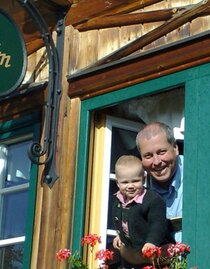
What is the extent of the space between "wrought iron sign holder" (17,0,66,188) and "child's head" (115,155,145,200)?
87 cm

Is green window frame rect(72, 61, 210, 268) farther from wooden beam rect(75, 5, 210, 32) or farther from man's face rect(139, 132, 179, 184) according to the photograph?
wooden beam rect(75, 5, 210, 32)

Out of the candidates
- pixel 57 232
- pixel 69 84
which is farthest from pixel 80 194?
pixel 69 84

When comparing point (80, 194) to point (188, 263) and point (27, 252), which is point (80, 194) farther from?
point (188, 263)

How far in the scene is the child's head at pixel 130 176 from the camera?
723 centimetres

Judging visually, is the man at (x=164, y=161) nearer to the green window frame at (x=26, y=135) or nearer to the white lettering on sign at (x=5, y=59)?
the green window frame at (x=26, y=135)

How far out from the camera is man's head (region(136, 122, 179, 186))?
735 cm

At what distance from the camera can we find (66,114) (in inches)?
323

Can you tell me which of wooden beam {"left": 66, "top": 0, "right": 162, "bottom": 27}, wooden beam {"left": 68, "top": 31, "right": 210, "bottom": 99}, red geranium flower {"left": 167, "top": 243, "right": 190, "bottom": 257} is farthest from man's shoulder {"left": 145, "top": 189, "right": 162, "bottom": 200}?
wooden beam {"left": 66, "top": 0, "right": 162, "bottom": 27}

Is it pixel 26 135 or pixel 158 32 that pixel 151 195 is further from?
pixel 26 135

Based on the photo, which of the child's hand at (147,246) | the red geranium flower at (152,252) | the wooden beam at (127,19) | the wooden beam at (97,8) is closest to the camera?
the red geranium flower at (152,252)

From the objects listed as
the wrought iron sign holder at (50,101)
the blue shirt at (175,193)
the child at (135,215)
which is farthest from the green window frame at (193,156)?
the wrought iron sign holder at (50,101)

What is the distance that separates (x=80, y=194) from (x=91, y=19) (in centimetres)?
137

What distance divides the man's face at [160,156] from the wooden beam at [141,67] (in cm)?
46

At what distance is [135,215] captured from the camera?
7113mm
